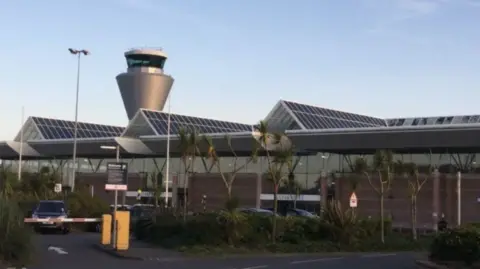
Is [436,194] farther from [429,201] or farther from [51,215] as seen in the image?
[51,215]

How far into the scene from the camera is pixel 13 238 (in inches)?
770

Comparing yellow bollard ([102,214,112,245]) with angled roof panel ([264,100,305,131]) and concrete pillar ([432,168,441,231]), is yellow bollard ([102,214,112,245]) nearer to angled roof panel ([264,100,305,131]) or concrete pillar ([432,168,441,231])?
concrete pillar ([432,168,441,231])

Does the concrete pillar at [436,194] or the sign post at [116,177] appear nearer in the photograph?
the sign post at [116,177]

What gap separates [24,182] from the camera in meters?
50.6

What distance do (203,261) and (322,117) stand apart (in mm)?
49114

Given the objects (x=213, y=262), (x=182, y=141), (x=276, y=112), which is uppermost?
(x=276, y=112)

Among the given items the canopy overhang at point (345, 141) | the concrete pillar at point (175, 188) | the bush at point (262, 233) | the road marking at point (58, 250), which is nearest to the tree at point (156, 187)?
the concrete pillar at point (175, 188)

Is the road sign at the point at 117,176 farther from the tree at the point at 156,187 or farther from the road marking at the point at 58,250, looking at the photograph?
the tree at the point at 156,187

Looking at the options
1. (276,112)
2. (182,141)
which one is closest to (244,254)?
(182,141)

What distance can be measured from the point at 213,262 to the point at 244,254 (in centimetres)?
339

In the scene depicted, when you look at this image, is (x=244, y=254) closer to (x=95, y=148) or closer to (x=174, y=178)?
(x=174, y=178)

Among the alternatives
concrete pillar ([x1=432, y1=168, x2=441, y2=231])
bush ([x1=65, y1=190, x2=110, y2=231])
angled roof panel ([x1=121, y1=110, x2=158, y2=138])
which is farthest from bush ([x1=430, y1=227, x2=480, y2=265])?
angled roof panel ([x1=121, y1=110, x2=158, y2=138])

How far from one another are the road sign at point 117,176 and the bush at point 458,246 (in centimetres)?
1015

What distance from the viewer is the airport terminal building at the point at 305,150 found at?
5641 centimetres
